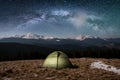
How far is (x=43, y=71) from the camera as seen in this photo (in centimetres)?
2564

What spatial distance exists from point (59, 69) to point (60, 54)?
6.20 feet

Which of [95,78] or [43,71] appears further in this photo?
[43,71]

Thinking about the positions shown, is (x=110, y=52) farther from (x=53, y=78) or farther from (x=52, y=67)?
(x=53, y=78)

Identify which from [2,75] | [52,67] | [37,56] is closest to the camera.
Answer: [2,75]

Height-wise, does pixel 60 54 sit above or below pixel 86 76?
above

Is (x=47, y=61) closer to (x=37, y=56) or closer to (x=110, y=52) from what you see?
(x=37, y=56)

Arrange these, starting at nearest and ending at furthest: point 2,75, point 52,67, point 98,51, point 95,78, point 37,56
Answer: point 95,78, point 2,75, point 52,67, point 37,56, point 98,51

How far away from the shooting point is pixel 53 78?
21969 millimetres

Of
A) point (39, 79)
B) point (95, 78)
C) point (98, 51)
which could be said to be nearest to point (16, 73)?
point (39, 79)

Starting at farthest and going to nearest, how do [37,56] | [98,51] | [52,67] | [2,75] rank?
[98,51]
[37,56]
[52,67]
[2,75]

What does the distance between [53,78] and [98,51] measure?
6828 cm

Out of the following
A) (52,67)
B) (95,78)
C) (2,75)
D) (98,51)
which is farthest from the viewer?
(98,51)

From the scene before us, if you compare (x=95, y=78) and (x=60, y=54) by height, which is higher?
(x=60, y=54)

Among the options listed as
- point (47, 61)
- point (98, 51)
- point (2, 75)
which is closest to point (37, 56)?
point (98, 51)
